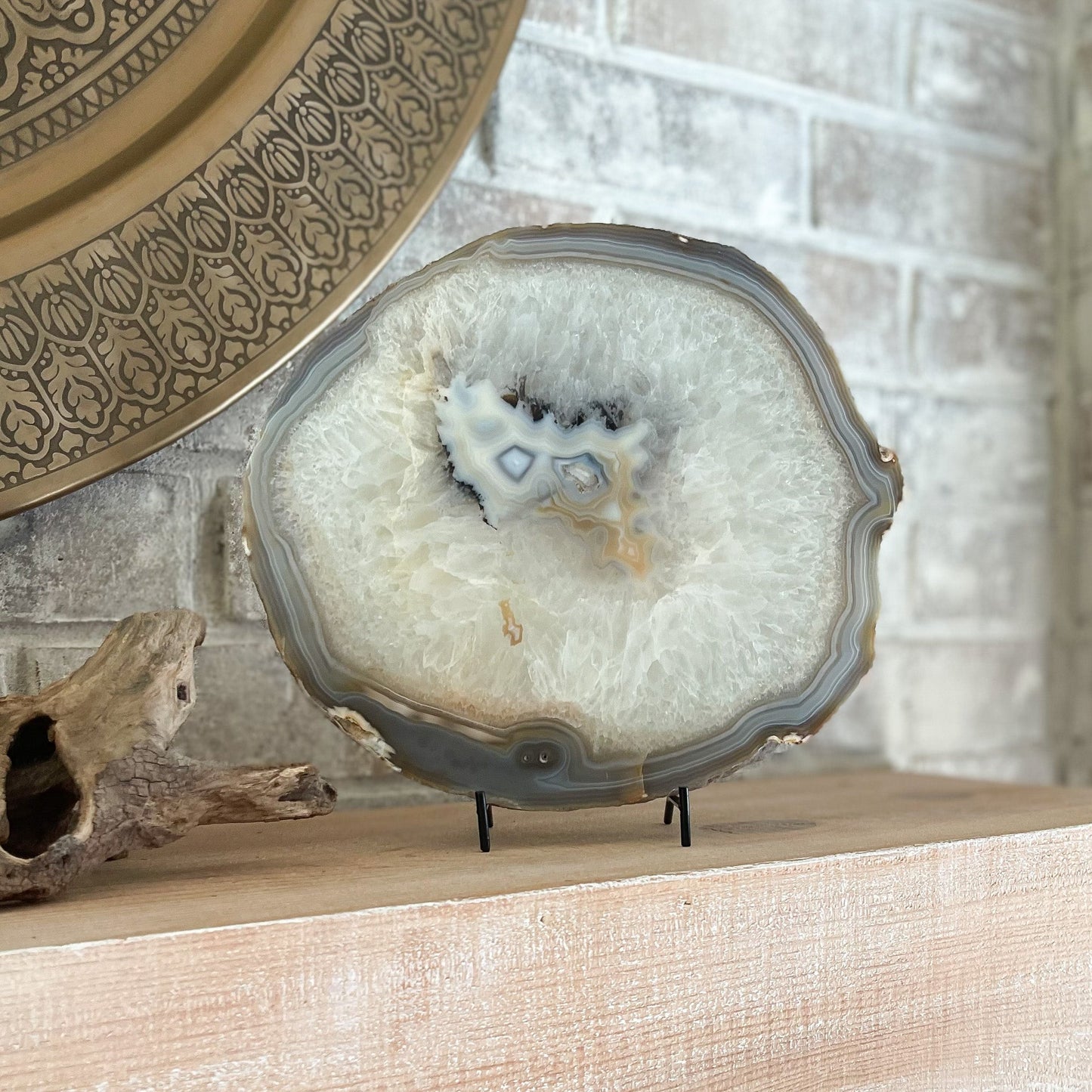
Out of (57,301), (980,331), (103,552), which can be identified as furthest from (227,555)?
(980,331)

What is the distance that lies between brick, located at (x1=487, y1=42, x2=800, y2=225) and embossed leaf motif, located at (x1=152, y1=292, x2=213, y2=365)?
0.25 meters

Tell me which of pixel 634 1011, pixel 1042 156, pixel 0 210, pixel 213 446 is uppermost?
pixel 1042 156

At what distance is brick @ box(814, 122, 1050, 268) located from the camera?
0.89m

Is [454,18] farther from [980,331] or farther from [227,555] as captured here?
[980,331]

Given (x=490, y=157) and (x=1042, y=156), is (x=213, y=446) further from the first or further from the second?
(x=1042, y=156)

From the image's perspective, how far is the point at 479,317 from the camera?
1.74ft

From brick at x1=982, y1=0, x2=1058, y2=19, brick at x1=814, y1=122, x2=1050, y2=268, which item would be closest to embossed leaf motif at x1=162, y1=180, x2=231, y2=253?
brick at x1=814, y1=122, x2=1050, y2=268

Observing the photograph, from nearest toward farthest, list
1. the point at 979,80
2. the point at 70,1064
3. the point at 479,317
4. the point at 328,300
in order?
1. the point at 70,1064
2. the point at 479,317
3. the point at 328,300
4. the point at 979,80

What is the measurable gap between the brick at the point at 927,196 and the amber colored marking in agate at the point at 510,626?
0.51 meters

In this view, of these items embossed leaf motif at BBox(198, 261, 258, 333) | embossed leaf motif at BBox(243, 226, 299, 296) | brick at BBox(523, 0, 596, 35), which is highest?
brick at BBox(523, 0, 596, 35)

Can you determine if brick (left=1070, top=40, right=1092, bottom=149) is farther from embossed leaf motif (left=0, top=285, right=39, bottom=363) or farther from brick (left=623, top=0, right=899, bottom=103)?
embossed leaf motif (left=0, top=285, right=39, bottom=363)

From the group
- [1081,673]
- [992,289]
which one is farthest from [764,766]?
[992,289]

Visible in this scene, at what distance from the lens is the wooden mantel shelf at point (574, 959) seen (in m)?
0.39

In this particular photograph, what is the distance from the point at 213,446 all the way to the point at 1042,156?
29.8 inches
